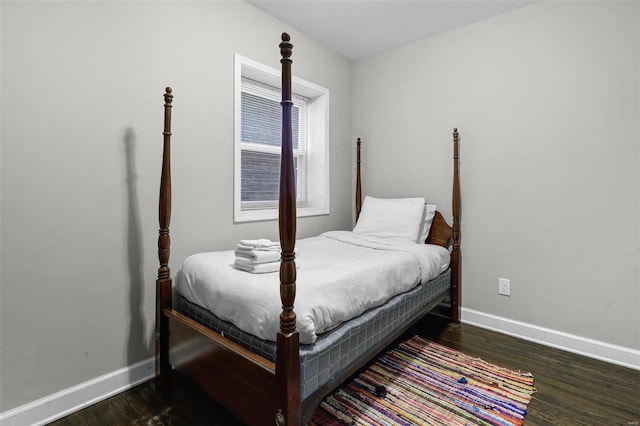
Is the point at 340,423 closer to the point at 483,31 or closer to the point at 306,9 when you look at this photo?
the point at 306,9

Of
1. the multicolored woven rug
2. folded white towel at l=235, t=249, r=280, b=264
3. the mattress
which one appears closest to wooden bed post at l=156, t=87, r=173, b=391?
the mattress

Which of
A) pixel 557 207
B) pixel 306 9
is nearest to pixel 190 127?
pixel 306 9

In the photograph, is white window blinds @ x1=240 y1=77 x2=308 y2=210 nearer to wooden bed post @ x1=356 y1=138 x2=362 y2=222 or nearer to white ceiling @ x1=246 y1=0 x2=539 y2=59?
white ceiling @ x1=246 y1=0 x2=539 y2=59

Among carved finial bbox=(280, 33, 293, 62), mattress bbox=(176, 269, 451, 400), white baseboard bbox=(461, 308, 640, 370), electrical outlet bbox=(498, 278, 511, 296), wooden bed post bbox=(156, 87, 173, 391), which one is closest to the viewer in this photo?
carved finial bbox=(280, 33, 293, 62)

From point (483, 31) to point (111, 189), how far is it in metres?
2.98

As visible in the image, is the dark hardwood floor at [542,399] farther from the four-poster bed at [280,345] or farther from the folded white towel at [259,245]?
the folded white towel at [259,245]

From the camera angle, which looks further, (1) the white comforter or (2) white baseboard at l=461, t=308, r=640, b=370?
(2) white baseboard at l=461, t=308, r=640, b=370

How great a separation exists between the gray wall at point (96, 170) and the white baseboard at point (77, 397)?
37 millimetres

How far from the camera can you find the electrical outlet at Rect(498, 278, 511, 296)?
8.38 feet

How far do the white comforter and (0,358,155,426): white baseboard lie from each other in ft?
1.81

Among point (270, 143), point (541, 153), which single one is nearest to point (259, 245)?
point (270, 143)

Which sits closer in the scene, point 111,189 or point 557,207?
point 111,189

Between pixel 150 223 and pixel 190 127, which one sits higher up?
pixel 190 127

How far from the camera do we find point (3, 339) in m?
1.43
